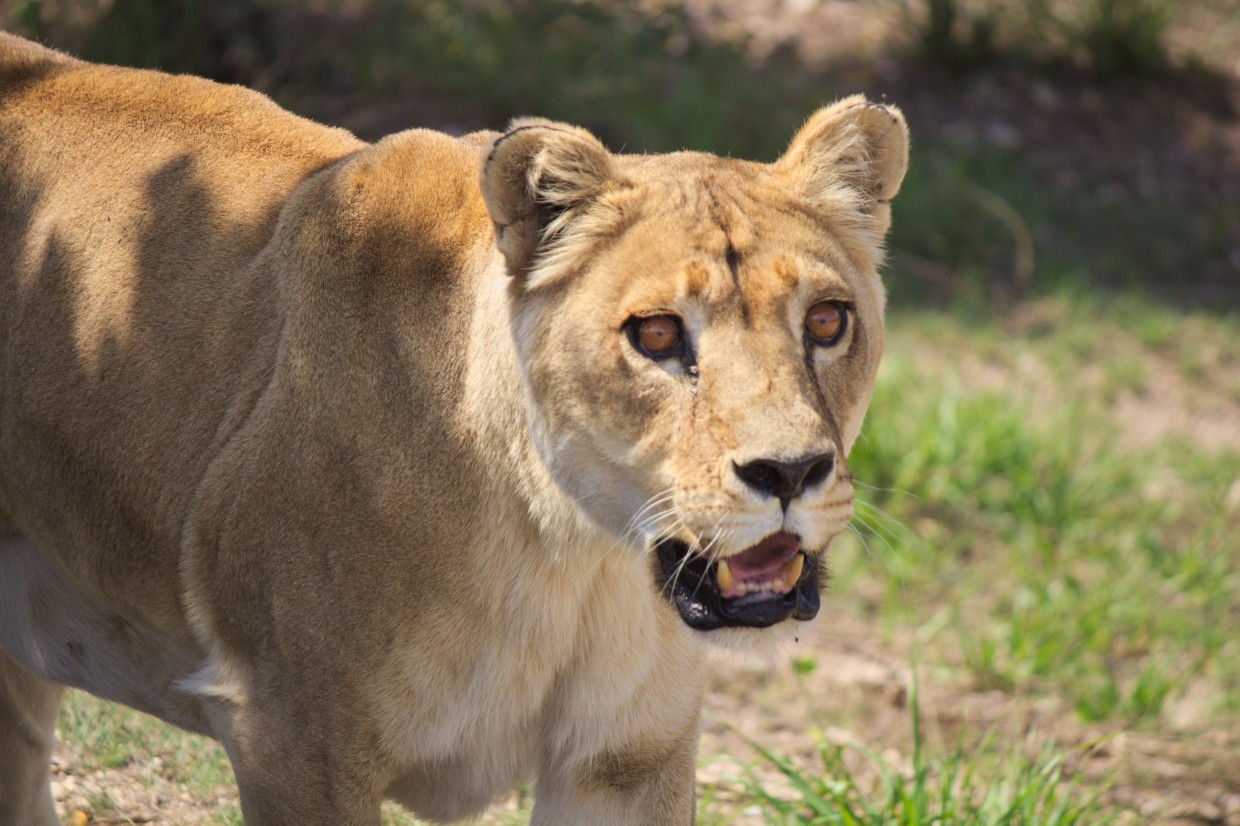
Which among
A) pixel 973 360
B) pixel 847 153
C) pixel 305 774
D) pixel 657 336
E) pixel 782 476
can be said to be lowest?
pixel 973 360

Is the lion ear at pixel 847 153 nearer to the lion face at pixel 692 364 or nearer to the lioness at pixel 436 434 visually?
the lioness at pixel 436 434

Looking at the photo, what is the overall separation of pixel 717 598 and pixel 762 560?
0.10 metres

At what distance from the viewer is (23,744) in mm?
3510

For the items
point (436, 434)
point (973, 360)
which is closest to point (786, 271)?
point (436, 434)

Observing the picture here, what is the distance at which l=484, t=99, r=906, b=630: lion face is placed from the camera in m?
2.53

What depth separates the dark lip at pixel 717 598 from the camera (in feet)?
8.69

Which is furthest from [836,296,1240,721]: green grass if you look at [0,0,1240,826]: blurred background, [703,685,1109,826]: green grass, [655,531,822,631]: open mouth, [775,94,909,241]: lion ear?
[655,531,822,631]: open mouth

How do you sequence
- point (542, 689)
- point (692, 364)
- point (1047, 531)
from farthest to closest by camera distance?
point (1047, 531) → point (542, 689) → point (692, 364)

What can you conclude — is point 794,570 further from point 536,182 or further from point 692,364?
point 536,182

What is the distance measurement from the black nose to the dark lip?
20cm

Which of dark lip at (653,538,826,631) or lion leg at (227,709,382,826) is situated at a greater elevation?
dark lip at (653,538,826,631)

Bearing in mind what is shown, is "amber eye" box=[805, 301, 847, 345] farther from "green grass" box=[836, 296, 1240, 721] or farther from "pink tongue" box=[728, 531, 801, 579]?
"green grass" box=[836, 296, 1240, 721]

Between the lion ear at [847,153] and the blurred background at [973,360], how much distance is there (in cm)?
64

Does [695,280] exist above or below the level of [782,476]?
above
